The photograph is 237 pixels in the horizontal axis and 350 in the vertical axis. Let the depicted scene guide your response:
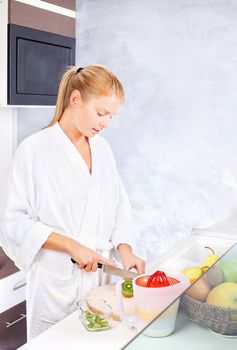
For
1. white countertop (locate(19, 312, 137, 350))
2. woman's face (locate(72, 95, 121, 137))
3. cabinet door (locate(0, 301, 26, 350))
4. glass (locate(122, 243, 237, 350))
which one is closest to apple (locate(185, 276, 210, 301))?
glass (locate(122, 243, 237, 350))

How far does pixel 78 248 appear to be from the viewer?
62.7 inches

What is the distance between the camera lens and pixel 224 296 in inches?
41.4

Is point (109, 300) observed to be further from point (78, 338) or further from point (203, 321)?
point (203, 321)

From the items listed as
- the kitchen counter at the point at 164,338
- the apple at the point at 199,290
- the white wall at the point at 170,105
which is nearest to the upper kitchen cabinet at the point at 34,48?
the white wall at the point at 170,105

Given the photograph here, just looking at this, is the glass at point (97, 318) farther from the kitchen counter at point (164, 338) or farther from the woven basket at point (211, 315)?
the woven basket at point (211, 315)

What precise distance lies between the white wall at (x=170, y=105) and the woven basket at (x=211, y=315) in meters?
1.69

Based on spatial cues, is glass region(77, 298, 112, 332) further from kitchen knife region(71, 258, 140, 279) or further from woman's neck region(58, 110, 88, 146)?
woman's neck region(58, 110, 88, 146)

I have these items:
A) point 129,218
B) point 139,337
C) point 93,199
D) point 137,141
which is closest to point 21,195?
point 93,199

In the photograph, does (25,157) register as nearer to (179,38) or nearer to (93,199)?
(93,199)

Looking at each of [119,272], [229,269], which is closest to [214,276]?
[229,269]

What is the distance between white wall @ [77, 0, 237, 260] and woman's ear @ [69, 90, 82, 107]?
3.61 feet

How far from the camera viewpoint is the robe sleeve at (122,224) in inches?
72.7

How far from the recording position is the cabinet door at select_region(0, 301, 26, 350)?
7.92ft

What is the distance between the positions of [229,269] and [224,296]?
0.18 m
